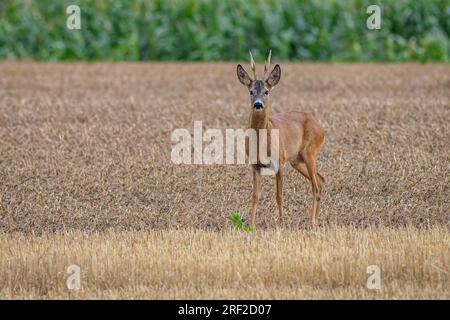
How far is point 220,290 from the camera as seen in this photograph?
Answer: 10234 mm

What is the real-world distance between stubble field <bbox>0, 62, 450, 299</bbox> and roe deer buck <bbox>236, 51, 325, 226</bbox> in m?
0.42

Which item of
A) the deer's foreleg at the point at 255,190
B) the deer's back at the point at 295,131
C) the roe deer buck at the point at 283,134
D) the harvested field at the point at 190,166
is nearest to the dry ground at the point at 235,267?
the deer's foreleg at the point at 255,190

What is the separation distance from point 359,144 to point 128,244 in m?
5.15

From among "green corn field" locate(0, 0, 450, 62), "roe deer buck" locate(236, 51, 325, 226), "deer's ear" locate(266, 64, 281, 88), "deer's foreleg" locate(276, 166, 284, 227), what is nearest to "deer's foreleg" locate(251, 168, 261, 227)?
"roe deer buck" locate(236, 51, 325, 226)

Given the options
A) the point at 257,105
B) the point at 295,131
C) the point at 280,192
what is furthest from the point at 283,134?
the point at 257,105

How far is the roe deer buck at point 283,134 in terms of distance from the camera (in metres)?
12.6

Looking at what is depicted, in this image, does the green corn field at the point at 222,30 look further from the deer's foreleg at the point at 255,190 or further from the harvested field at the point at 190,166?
the deer's foreleg at the point at 255,190

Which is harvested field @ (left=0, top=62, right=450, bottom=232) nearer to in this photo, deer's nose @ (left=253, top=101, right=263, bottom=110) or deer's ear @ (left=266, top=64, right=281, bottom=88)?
deer's nose @ (left=253, top=101, right=263, bottom=110)

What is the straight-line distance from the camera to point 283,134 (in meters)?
13.1

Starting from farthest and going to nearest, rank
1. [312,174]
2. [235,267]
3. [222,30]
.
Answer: [222,30] < [312,174] < [235,267]

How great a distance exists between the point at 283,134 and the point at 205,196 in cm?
164

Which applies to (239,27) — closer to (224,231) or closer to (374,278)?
(224,231)

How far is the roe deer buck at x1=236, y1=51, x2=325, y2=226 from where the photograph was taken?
1261 cm

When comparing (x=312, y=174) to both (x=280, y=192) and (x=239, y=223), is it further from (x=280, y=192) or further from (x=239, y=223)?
(x=239, y=223)
